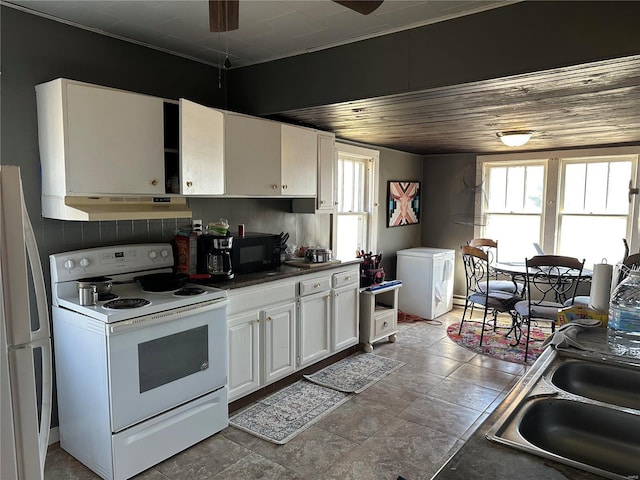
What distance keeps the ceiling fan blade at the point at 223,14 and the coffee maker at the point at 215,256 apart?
159cm

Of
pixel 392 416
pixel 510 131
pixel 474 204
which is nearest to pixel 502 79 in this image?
pixel 510 131

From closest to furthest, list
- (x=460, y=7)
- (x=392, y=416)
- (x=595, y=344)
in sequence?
1. (x=595, y=344)
2. (x=460, y=7)
3. (x=392, y=416)

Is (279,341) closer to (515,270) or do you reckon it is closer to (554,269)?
(515,270)

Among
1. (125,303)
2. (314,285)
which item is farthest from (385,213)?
(125,303)

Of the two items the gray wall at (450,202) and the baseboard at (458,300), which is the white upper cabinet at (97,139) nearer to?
the gray wall at (450,202)

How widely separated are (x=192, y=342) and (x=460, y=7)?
2.36 meters

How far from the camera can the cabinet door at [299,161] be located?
3611 millimetres

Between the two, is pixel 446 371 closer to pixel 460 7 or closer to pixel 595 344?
pixel 595 344

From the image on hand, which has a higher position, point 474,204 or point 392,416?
point 474,204

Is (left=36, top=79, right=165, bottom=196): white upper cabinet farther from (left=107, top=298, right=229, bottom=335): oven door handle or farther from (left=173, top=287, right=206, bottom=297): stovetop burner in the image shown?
(left=107, top=298, right=229, bottom=335): oven door handle

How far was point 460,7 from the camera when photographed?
7.86ft

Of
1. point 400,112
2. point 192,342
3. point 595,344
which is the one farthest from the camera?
point 400,112

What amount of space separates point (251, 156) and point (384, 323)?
2196mm

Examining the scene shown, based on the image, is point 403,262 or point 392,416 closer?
point 392,416
